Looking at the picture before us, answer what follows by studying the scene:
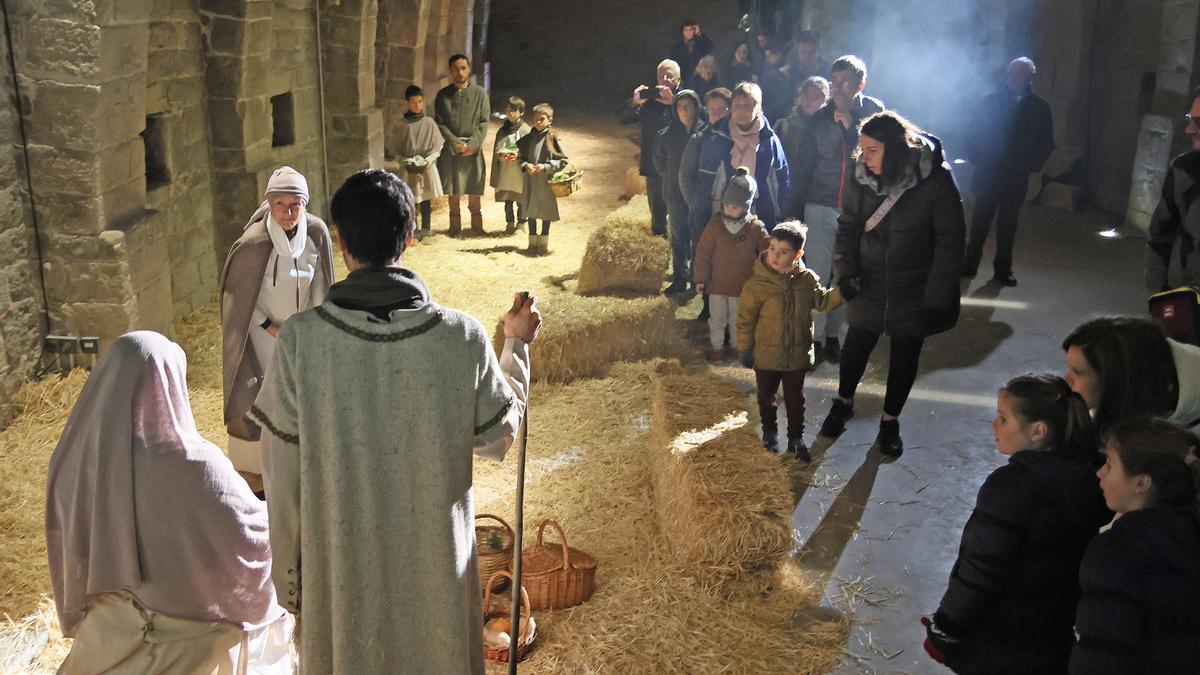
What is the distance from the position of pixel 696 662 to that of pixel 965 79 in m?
10.8

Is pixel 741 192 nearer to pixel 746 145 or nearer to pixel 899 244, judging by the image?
pixel 746 145

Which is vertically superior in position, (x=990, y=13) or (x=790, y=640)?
(x=990, y=13)

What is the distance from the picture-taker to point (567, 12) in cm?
2238

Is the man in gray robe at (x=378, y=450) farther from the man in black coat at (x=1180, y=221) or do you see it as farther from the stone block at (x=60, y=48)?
the man in black coat at (x=1180, y=221)

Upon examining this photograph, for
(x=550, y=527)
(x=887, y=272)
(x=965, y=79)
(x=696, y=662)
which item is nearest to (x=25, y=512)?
(x=550, y=527)

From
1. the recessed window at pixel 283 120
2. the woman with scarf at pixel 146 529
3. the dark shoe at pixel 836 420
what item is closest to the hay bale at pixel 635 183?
the recessed window at pixel 283 120

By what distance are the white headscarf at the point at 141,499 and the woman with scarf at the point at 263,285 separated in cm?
178

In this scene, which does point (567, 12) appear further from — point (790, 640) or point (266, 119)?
point (790, 640)

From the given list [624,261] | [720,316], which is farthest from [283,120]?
[720,316]

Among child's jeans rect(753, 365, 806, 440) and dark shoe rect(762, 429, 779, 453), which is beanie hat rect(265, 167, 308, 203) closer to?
child's jeans rect(753, 365, 806, 440)

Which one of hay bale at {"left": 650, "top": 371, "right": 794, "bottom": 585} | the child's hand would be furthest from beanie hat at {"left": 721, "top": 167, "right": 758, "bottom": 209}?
hay bale at {"left": 650, "top": 371, "right": 794, "bottom": 585}

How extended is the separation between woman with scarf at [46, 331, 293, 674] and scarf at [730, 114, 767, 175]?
17.7 ft

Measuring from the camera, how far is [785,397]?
260 inches

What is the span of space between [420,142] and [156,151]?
3.29 metres
